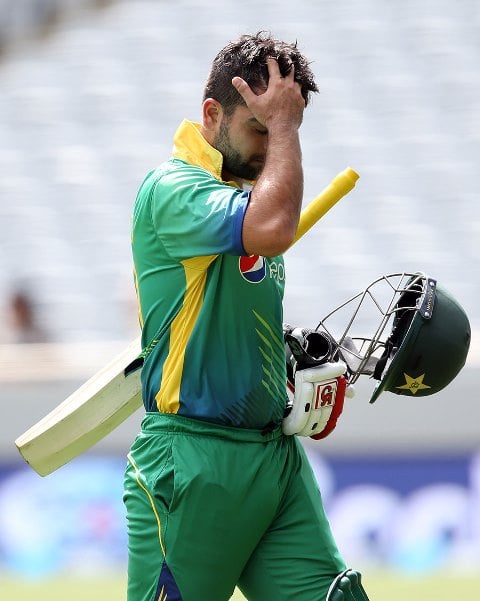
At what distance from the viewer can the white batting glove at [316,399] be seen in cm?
308

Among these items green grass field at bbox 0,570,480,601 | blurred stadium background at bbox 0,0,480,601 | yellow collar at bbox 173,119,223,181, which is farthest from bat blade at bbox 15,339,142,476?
blurred stadium background at bbox 0,0,480,601

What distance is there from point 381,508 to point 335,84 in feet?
16.3

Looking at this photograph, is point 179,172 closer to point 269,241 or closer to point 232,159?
point 232,159

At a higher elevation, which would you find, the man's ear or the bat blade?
the man's ear

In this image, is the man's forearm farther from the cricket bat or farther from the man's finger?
the cricket bat

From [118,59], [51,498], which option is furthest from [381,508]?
[118,59]

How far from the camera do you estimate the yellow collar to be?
3.00 m

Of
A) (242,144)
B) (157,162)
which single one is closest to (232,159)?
(242,144)

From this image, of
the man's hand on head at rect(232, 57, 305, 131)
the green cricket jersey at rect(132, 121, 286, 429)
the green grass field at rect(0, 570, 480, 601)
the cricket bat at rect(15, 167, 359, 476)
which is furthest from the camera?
the green grass field at rect(0, 570, 480, 601)

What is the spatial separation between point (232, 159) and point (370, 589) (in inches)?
155

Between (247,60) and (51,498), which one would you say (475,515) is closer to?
(51,498)

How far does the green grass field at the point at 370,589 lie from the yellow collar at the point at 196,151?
11.6 ft

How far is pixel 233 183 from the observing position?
120 inches

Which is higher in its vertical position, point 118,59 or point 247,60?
point 247,60
